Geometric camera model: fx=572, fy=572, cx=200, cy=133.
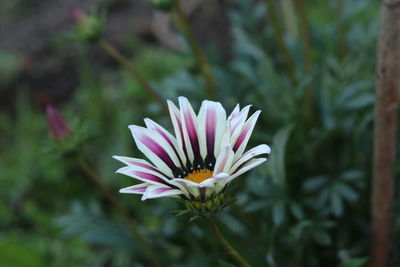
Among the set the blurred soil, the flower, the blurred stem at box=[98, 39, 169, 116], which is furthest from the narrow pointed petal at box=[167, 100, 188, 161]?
the blurred soil

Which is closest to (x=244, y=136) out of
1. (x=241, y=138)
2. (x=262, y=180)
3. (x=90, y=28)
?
(x=241, y=138)

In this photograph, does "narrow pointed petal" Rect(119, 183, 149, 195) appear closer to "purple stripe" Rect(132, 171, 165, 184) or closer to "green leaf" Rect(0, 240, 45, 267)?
"purple stripe" Rect(132, 171, 165, 184)

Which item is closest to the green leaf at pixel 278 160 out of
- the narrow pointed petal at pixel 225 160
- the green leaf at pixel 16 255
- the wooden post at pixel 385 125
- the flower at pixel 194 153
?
the wooden post at pixel 385 125

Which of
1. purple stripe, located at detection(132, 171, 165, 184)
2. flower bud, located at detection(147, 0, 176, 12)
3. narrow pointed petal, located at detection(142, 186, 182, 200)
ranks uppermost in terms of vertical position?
flower bud, located at detection(147, 0, 176, 12)

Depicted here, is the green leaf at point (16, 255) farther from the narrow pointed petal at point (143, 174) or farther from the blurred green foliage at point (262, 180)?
the narrow pointed petal at point (143, 174)

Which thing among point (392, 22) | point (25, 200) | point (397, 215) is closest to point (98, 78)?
point (25, 200)
